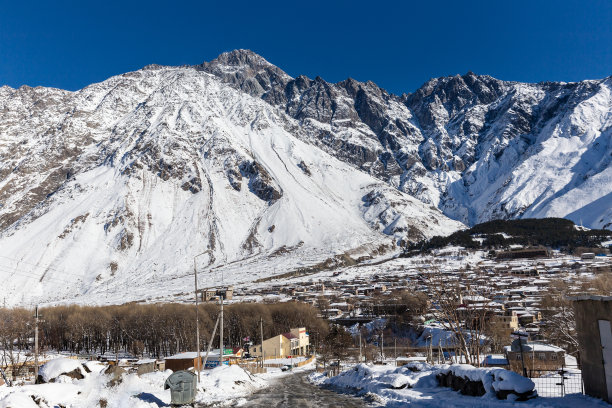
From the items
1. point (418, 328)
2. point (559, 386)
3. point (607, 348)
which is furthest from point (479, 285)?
point (607, 348)

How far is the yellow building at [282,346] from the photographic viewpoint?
292ft

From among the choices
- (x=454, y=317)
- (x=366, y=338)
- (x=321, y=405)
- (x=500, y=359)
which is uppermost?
(x=454, y=317)

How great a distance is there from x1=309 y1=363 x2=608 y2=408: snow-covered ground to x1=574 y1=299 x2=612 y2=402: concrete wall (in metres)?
0.48

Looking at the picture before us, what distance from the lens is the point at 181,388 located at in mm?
21641

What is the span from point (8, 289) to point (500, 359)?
194 metres

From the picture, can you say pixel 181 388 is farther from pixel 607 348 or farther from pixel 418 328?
pixel 418 328

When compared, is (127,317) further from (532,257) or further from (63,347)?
(532,257)

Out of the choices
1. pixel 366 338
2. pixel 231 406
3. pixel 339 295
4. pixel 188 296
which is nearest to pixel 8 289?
pixel 188 296

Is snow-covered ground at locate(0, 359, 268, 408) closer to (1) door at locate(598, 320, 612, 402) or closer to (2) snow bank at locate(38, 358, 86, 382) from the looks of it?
(2) snow bank at locate(38, 358, 86, 382)

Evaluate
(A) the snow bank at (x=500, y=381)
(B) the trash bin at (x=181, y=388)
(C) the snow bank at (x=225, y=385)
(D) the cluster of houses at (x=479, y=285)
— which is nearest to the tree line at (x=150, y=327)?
(D) the cluster of houses at (x=479, y=285)

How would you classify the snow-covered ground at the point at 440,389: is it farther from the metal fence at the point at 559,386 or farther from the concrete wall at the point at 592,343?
the metal fence at the point at 559,386

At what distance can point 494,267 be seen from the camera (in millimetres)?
177125

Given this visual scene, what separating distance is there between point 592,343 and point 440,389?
671cm

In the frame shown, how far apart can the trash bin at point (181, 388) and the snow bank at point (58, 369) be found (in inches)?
182
